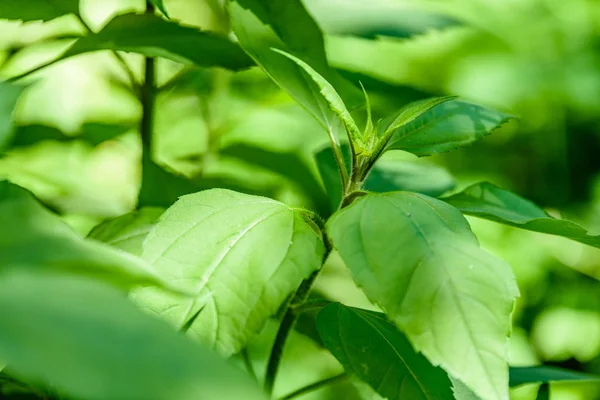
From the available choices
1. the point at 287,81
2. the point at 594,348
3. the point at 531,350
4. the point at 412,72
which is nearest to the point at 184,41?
the point at 287,81

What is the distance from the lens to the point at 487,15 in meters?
2.09

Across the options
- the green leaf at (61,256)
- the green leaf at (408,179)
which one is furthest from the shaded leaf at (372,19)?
the green leaf at (61,256)

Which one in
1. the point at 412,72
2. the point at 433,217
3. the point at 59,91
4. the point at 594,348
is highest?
the point at 433,217

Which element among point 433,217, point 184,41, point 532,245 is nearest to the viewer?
point 433,217

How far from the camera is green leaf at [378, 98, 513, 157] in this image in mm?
607

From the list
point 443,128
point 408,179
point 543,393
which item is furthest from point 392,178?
point 543,393

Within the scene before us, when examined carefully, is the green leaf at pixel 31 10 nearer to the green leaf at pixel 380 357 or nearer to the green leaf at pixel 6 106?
the green leaf at pixel 6 106

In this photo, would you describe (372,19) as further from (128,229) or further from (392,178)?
(128,229)

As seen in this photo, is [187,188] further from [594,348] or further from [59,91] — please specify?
[594,348]

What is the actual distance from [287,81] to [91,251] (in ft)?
1.10

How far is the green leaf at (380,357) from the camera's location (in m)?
0.52

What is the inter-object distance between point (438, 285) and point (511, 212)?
0.22 m

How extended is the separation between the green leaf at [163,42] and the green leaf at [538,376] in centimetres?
46

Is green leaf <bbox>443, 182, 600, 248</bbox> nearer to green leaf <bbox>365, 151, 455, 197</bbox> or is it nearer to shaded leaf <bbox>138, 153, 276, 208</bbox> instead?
green leaf <bbox>365, 151, 455, 197</bbox>
